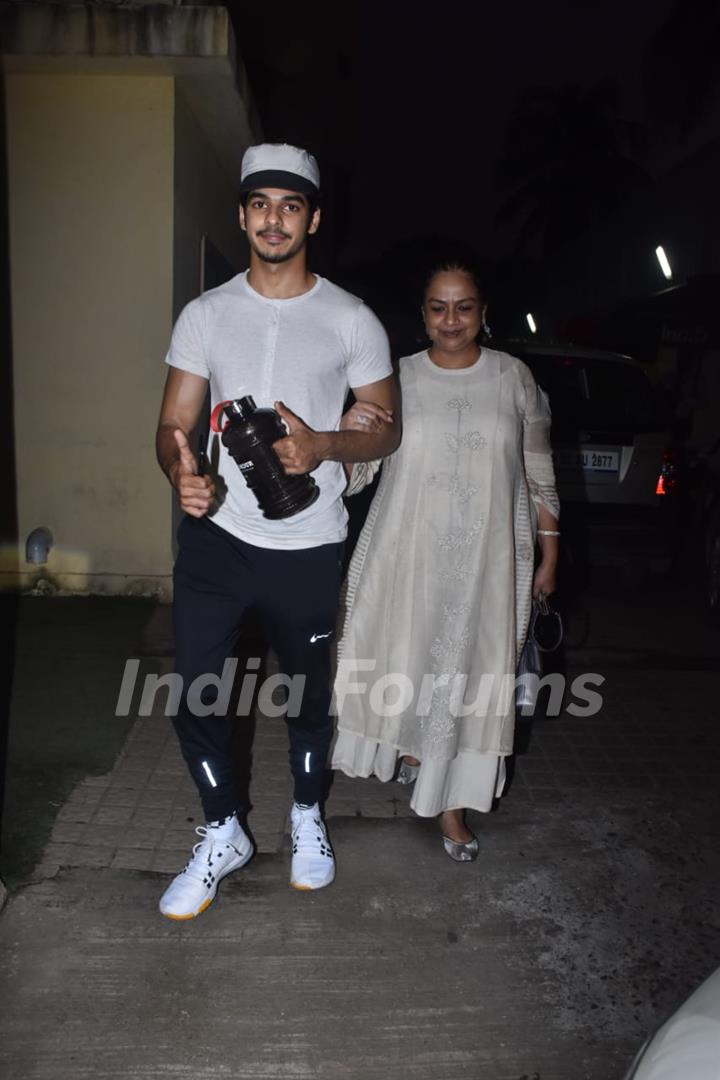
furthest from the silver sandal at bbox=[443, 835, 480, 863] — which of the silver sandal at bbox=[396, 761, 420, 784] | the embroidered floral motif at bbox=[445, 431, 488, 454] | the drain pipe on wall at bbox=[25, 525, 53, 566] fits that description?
the drain pipe on wall at bbox=[25, 525, 53, 566]

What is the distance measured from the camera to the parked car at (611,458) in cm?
696

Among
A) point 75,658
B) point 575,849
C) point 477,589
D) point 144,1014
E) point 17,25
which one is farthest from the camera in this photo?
point 17,25

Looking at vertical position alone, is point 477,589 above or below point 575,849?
above

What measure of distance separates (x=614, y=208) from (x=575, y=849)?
105 ft

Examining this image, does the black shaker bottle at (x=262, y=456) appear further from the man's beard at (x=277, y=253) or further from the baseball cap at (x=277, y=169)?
the baseball cap at (x=277, y=169)

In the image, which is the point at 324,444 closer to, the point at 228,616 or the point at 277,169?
the point at 228,616

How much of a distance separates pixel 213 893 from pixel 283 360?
1.70m

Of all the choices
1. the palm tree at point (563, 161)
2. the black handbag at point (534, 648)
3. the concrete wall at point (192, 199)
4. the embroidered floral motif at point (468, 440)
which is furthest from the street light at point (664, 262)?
the embroidered floral motif at point (468, 440)

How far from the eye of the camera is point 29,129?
630 centimetres

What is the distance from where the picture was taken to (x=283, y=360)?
284 cm

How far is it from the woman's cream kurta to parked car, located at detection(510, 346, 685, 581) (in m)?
3.61

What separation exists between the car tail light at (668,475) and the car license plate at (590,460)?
338 mm

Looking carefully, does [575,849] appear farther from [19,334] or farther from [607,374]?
[19,334]

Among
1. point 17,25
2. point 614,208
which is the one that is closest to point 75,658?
point 17,25
